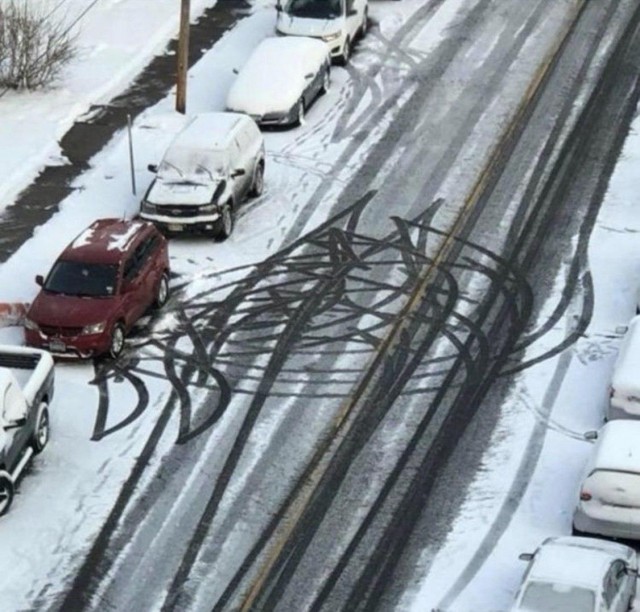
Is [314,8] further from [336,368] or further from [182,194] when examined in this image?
[336,368]

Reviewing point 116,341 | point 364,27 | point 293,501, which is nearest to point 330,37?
point 364,27

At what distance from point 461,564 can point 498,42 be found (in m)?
21.9

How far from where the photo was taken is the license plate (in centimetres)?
3059

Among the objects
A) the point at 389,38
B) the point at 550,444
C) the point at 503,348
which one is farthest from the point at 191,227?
the point at 389,38

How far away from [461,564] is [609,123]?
56.9ft

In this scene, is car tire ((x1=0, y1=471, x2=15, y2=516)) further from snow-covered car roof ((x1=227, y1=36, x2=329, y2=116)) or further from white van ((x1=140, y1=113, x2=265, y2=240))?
snow-covered car roof ((x1=227, y1=36, x2=329, y2=116))

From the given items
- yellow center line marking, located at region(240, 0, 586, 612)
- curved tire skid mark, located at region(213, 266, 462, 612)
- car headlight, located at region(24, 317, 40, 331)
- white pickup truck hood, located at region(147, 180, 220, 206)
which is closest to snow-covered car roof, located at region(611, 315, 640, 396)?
curved tire skid mark, located at region(213, 266, 462, 612)

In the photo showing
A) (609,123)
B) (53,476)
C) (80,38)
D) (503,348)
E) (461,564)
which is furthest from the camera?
(80,38)

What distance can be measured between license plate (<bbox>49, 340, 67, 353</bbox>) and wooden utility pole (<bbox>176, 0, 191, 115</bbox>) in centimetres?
1115

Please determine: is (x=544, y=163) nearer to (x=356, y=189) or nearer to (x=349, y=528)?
(x=356, y=189)

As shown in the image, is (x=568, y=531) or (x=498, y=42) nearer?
(x=568, y=531)

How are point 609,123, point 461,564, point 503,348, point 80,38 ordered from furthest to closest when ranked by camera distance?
point 80,38 → point 609,123 → point 503,348 → point 461,564

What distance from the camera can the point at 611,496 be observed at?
2559 centimetres

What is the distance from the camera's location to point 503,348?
3169cm
